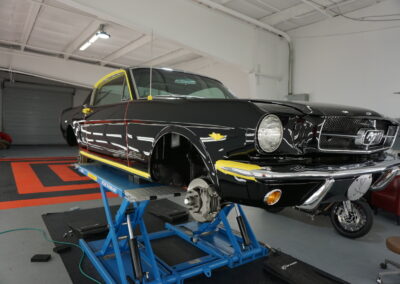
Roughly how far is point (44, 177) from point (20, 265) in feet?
12.8

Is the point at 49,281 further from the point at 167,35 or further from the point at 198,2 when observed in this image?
the point at 198,2

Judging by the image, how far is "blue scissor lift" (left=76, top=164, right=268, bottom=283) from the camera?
200 cm

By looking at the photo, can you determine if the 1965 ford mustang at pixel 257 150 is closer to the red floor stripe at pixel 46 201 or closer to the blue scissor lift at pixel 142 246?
the blue scissor lift at pixel 142 246

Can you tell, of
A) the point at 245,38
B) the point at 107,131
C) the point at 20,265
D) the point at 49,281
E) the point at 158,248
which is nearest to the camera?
the point at 49,281

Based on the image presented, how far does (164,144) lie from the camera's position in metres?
1.96

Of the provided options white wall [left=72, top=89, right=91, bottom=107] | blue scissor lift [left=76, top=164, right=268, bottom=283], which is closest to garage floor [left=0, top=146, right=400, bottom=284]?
blue scissor lift [left=76, top=164, right=268, bottom=283]

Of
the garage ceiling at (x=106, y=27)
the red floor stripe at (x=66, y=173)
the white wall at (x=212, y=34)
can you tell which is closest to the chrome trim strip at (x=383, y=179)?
the garage ceiling at (x=106, y=27)

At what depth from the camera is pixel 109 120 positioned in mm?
2539

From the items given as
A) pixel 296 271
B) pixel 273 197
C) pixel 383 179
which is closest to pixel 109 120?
pixel 273 197

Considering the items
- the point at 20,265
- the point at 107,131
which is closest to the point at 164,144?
the point at 107,131

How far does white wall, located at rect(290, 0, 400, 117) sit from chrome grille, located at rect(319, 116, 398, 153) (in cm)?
449

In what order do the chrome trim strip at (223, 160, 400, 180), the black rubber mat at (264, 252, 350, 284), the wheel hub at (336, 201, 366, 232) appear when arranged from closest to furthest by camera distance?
the chrome trim strip at (223, 160, 400, 180) < the black rubber mat at (264, 252, 350, 284) < the wheel hub at (336, 201, 366, 232)

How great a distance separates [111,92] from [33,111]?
11603 millimetres

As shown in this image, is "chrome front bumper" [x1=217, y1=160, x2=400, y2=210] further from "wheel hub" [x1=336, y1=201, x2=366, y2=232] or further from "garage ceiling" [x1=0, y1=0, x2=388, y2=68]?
"garage ceiling" [x1=0, y1=0, x2=388, y2=68]
